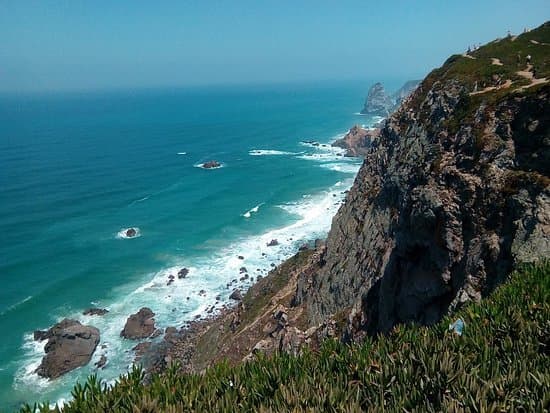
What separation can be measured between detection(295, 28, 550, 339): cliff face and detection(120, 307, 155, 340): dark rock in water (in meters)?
35.3

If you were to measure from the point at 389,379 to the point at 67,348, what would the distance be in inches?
2349

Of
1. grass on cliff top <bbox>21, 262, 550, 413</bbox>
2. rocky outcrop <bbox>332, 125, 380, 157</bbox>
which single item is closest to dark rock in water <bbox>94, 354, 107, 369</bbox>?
grass on cliff top <bbox>21, 262, 550, 413</bbox>

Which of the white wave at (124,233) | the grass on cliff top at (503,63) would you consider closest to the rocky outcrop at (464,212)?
the grass on cliff top at (503,63)

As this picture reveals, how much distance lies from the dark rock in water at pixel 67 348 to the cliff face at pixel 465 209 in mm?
37363

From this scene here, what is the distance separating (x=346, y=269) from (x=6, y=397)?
135 ft

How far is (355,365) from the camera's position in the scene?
1250 centimetres

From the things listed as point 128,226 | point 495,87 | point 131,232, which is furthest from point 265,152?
point 495,87

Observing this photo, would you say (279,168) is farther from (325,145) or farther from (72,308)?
(72,308)

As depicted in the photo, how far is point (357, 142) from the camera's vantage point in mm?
174625

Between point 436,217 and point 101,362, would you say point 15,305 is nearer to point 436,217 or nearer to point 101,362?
point 101,362

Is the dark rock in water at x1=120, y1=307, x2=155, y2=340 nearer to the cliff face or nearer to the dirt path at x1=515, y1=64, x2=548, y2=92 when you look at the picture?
the cliff face

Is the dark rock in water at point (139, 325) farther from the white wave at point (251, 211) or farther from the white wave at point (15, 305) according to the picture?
the white wave at point (251, 211)

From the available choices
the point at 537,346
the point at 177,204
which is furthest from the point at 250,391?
the point at 177,204

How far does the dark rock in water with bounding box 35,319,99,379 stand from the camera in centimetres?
5872
